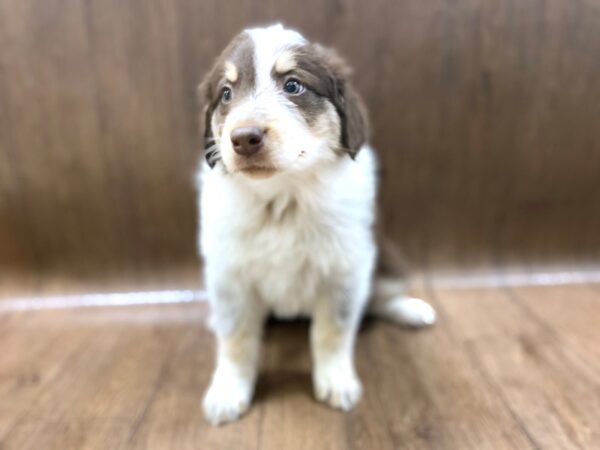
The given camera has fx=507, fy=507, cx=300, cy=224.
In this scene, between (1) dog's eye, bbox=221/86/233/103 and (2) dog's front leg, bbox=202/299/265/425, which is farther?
(2) dog's front leg, bbox=202/299/265/425

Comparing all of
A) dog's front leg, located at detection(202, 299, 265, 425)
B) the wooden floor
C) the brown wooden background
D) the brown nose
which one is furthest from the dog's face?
the wooden floor

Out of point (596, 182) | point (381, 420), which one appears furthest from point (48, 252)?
point (596, 182)

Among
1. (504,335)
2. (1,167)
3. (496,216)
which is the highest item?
(1,167)

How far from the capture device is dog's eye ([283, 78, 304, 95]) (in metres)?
1.59

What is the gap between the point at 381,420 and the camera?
171 cm

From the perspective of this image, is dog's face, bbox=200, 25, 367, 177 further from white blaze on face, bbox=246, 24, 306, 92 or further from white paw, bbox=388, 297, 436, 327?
white paw, bbox=388, 297, 436, 327

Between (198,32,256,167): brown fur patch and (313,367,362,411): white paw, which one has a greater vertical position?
(198,32,256,167): brown fur patch

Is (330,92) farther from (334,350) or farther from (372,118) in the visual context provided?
(334,350)

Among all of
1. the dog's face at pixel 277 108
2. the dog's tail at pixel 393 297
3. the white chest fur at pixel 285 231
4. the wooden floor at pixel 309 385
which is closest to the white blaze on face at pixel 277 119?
the dog's face at pixel 277 108

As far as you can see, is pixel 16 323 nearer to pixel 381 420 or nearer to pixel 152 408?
pixel 152 408

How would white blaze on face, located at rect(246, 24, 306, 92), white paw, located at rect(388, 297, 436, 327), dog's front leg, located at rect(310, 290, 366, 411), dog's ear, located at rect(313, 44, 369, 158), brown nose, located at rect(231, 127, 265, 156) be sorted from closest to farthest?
brown nose, located at rect(231, 127, 265, 156) → white blaze on face, located at rect(246, 24, 306, 92) → dog's ear, located at rect(313, 44, 369, 158) → dog's front leg, located at rect(310, 290, 366, 411) → white paw, located at rect(388, 297, 436, 327)

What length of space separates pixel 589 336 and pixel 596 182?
33.1 inches

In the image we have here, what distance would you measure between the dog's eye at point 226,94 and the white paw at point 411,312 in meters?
1.21

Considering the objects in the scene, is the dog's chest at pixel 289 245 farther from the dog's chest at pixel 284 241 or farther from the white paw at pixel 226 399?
the white paw at pixel 226 399
